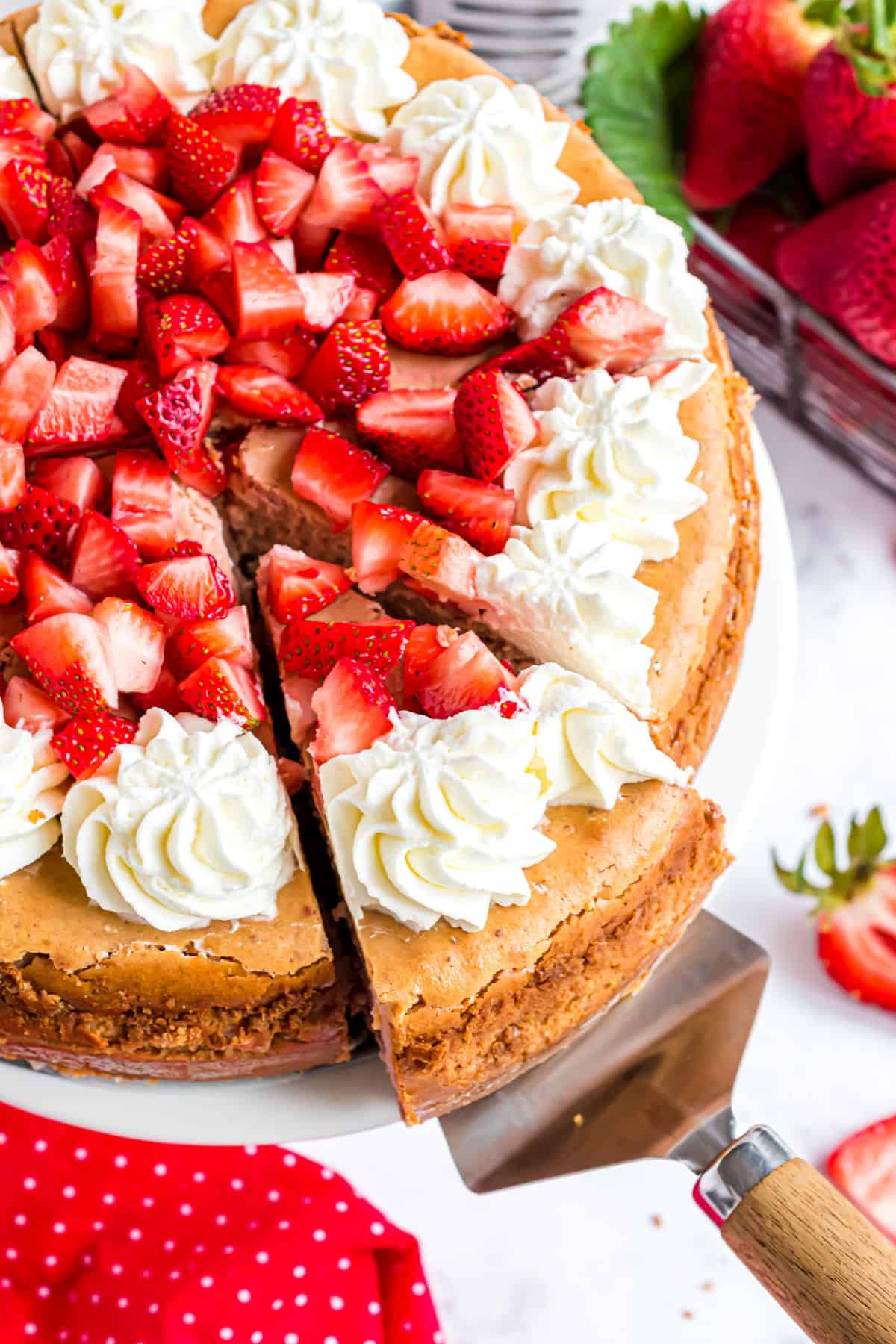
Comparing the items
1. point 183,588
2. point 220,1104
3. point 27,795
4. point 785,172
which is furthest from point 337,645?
point 785,172

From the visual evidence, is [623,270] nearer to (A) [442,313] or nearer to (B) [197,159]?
(A) [442,313]

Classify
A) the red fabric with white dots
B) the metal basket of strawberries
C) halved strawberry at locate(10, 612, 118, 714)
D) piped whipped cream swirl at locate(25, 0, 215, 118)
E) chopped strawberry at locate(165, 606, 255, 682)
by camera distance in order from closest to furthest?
halved strawberry at locate(10, 612, 118, 714) < chopped strawberry at locate(165, 606, 255, 682) < the red fabric with white dots < piped whipped cream swirl at locate(25, 0, 215, 118) < the metal basket of strawberries

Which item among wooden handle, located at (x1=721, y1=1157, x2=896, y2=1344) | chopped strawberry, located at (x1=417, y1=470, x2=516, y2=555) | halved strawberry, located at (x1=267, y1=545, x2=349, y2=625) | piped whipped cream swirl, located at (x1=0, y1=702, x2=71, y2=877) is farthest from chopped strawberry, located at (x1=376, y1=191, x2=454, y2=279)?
wooden handle, located at (x1=721, y1=1157, x2=896, y2=1344)

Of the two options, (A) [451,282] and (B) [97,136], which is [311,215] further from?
(B) [97,136]

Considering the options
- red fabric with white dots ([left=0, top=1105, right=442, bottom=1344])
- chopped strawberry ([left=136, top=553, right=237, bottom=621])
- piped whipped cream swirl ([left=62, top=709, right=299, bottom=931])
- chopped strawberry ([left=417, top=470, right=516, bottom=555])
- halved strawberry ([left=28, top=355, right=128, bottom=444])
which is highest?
chopped strawberry ([left=417, top=470, right=516, bottom=555])

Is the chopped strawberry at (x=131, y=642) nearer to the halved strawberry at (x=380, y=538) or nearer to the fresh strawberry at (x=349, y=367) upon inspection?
the halved strawberry at (x=380, y=538)

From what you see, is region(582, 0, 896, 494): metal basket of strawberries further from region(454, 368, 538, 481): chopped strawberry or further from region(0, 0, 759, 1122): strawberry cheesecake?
region(454, 368, 538, 481): chopped strawberry

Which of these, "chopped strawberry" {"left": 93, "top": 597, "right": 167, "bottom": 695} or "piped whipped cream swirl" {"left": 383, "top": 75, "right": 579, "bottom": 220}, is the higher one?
"piped whipped cream swirl" {"left": 383, "top": 75, "right": 579, "bottom": 220}
